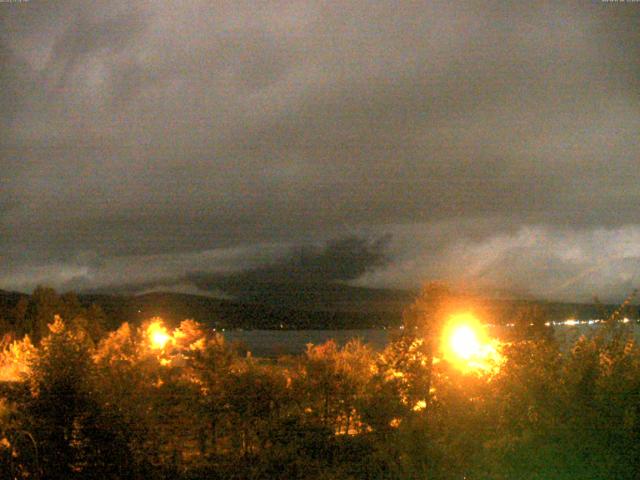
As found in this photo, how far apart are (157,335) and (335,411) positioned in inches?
483

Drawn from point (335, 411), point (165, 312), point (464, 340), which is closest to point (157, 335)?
point (335, 411)

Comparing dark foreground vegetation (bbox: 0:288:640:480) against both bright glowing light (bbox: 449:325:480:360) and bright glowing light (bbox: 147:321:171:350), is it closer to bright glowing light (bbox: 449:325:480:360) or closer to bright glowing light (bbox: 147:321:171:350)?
bright glowing light (bbox: 449:325:480:360)

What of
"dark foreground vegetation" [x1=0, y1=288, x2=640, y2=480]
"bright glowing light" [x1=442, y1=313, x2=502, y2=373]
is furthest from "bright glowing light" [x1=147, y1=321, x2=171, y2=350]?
"bright glowing light" [x1=442, y1=313, x2=502, y2=373]

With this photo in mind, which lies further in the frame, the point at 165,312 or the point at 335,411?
the point at 165,312

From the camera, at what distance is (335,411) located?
16.2 metres

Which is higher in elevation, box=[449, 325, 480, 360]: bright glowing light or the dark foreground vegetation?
box=[449, 325, 480, 360]: bright glowing light

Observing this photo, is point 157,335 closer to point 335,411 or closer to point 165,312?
point 335,411

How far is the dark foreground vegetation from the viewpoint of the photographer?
7578mm

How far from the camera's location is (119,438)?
11914 millimetres

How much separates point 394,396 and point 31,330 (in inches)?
1923

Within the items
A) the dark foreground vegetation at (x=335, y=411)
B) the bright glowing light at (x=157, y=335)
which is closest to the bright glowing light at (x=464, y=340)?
the dark foreground vegetation at (x=335, y=411)

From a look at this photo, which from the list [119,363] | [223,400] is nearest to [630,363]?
[223,400]

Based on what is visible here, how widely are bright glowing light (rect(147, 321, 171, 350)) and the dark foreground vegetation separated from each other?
378cm

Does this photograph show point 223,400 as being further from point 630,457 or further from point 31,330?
point 31,330
